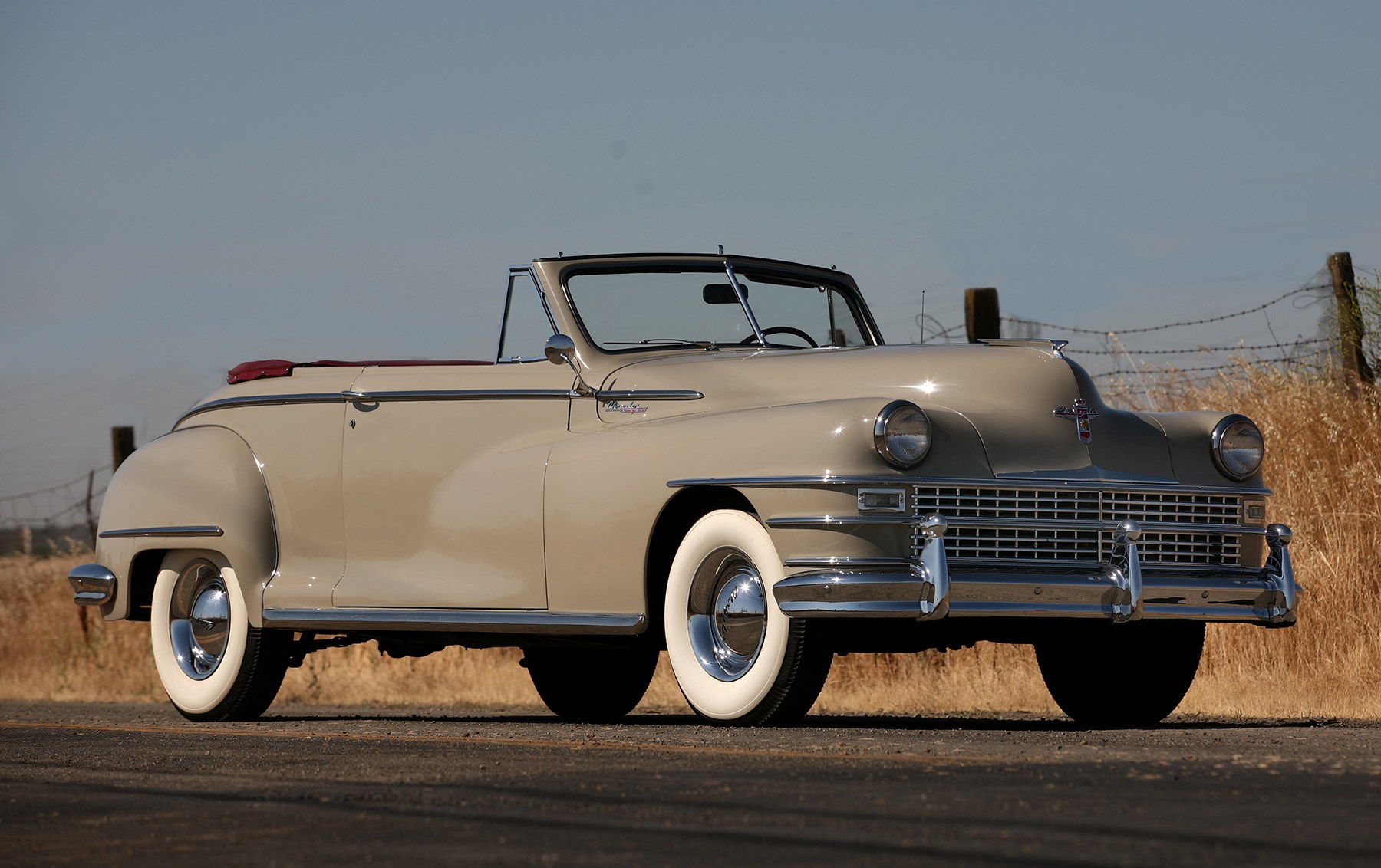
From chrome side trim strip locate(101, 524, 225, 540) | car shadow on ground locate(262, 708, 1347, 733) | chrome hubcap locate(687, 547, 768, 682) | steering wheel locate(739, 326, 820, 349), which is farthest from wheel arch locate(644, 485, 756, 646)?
chrome side trim strip locate(101, 524, 225, 540)

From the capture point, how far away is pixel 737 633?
7.27 metres

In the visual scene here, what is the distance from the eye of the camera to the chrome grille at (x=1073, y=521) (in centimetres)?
703

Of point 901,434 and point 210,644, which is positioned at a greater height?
point 901,434

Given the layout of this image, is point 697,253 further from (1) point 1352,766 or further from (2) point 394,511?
(1) point 1352,766

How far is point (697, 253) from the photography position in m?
9.01

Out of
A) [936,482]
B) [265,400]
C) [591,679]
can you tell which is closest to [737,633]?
[936,482]

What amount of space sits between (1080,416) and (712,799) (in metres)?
3.26

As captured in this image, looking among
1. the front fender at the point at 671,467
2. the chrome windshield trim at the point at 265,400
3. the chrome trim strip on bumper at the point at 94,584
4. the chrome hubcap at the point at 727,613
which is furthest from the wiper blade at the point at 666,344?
the chrome trim strip on bumper at the point at 94,584

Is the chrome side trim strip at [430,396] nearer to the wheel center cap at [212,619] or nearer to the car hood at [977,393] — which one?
the car hood at [977,393]

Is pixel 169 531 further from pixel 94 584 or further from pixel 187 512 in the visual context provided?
pixel 94 584

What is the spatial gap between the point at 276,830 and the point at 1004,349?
4.11 metres

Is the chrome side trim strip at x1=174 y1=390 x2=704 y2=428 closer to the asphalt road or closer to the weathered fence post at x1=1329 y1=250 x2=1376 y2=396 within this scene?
the asphalt road

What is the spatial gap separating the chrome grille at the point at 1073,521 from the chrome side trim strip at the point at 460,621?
1.33 meters

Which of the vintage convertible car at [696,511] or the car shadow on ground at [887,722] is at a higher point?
the vintage convertible car at [696,511]
